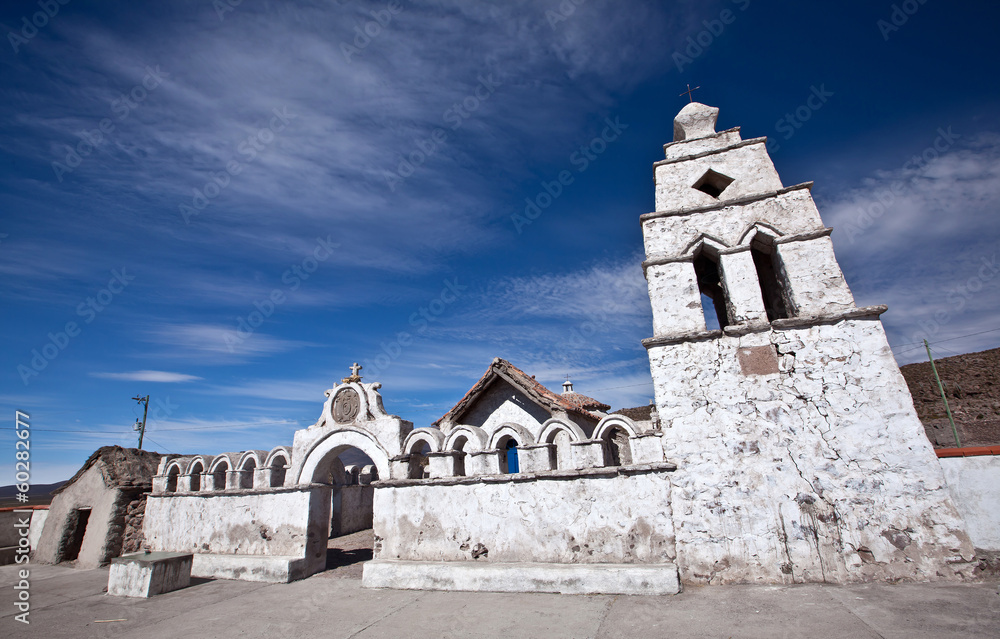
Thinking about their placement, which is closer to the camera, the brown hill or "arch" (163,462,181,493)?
"arch" (163,462,181,493)

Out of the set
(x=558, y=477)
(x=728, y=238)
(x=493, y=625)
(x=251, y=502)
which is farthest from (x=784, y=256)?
(x=251, y=502)

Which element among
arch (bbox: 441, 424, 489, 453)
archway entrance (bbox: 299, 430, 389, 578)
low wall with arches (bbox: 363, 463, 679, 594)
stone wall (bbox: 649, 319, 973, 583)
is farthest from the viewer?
archway entrance (bbox: 299, 430, 389, 578)

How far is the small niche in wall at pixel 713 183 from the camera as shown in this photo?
838cm

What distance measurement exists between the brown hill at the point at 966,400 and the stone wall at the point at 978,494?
15.6m

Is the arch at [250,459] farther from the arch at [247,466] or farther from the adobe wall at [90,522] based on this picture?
the adobe wall at [90,522]

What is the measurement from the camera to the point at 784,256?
282 inches

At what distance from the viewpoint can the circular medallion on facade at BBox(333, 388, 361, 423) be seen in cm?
920

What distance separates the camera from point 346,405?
933 centimetres

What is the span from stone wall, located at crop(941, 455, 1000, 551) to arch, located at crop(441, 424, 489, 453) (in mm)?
6615

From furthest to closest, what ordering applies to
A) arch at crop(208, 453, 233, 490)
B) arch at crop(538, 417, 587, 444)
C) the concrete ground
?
1. arch at crop(208, 453, 233, 490)
2. arch at crop(538, 417, 587, 444)
3. the concrete ground

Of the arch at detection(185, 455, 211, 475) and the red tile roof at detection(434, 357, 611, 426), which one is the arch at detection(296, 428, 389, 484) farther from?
the red tile roof at detection(434, 357, 611, 426)

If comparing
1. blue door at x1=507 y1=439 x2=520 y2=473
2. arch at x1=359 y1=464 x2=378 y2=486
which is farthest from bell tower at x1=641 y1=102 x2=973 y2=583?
arch at x1=359 y1=464 x2=378 y2=486

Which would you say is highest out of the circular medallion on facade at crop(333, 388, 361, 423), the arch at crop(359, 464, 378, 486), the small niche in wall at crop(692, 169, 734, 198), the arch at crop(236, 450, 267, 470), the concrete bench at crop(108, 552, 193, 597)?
the small niche in wall at crop(692, 169, 734, 198)

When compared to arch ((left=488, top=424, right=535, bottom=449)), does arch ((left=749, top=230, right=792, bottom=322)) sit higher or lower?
higher
